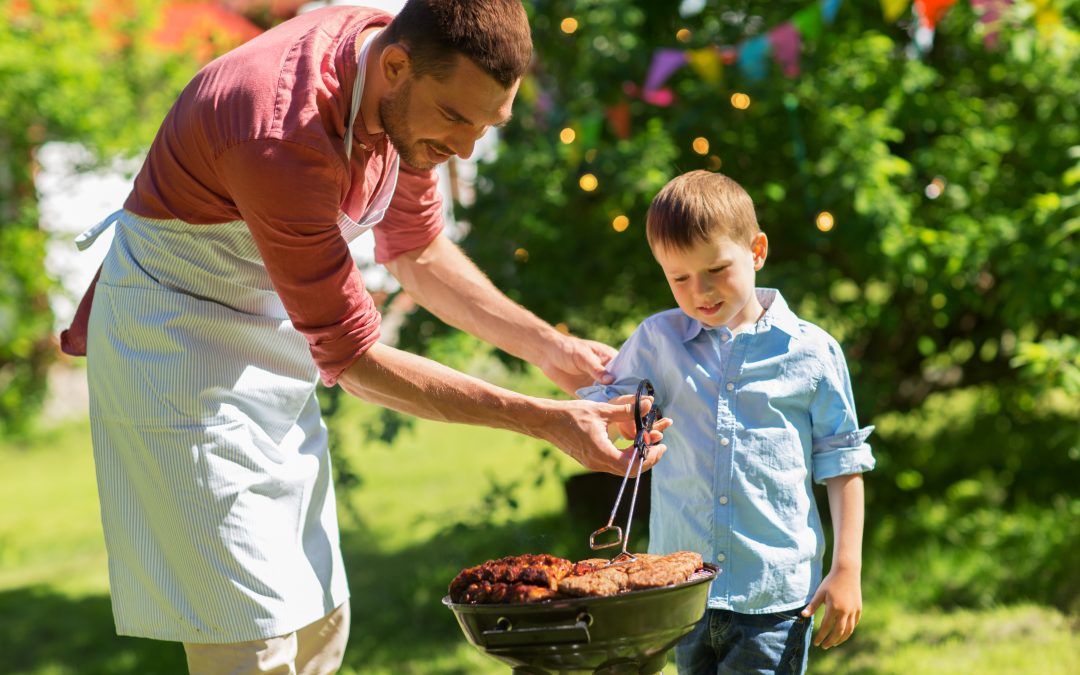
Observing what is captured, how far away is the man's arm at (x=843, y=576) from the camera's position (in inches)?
90.1

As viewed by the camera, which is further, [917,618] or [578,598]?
[917,618]

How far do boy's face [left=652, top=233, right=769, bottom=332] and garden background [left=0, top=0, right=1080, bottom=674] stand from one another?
63.6 inches

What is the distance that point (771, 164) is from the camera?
16.1ft

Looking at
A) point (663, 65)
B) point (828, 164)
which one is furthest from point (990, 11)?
point (663, 65)

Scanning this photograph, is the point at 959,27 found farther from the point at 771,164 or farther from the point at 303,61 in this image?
the point at 303,61

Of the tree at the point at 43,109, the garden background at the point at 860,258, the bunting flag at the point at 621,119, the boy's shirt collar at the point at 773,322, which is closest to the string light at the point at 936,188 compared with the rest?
the garden background at the point at 860,258

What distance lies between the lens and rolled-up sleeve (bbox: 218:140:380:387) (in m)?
2.18

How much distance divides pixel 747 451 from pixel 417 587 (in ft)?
11.1

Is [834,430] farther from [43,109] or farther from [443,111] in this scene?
[43,109]

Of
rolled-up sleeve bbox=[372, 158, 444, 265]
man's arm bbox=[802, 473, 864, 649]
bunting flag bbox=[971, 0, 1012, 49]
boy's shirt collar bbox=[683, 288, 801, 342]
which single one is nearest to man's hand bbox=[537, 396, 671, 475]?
boy's shirt collar bbox=[683, 288, 801, 342]

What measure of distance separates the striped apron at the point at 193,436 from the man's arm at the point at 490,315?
39cm

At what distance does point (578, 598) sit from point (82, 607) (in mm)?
4676

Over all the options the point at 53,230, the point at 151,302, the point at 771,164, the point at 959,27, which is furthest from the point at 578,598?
the point at 53,230

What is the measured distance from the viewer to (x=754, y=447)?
2.35 metres
